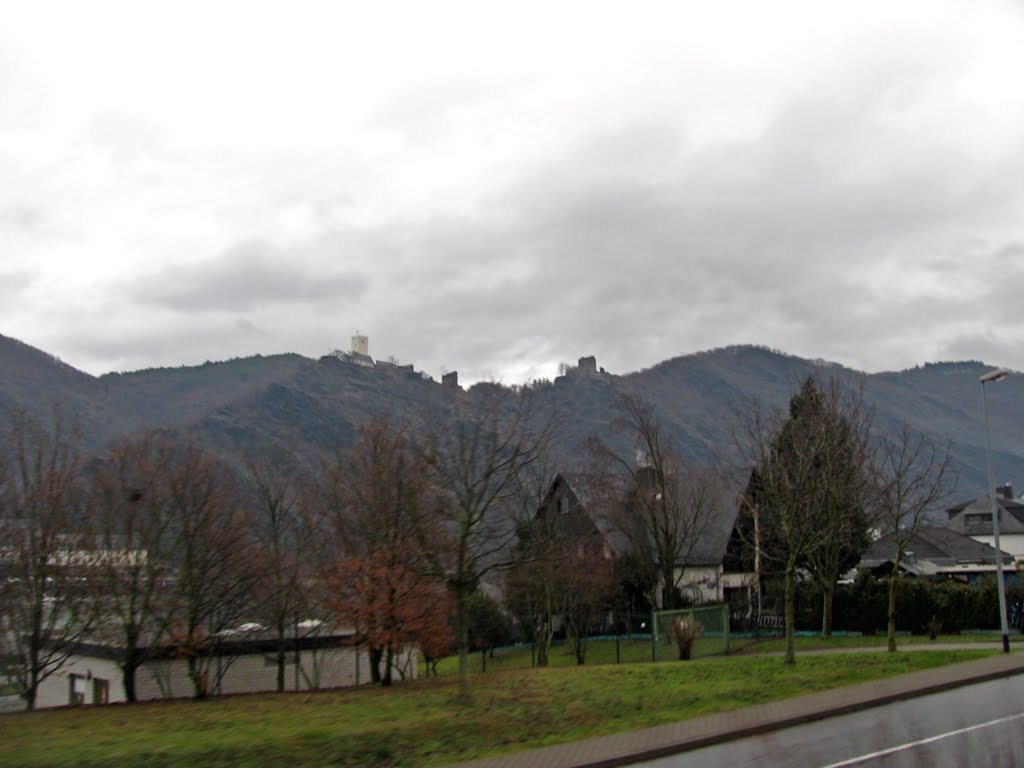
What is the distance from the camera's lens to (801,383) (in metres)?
40.7

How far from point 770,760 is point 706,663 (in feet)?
43.8

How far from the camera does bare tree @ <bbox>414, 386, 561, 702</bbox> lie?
1834 cm

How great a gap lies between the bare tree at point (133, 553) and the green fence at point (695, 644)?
17482 mm

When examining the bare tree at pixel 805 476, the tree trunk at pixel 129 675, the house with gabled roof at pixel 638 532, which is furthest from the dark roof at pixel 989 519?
the tree trunk at pixel 129 675

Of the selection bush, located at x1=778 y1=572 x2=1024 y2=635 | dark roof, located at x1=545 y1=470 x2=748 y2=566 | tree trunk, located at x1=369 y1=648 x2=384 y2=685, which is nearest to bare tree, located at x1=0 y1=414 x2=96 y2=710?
tree trunk, located at x1=369 y1=648 x2=384 y2=685

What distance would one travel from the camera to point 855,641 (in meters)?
35.9

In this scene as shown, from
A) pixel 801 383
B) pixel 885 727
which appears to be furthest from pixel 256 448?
pixel 885 727

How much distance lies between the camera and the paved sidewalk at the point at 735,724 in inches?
501

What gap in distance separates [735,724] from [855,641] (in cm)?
2358

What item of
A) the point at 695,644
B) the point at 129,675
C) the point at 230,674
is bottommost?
the point at 230,674

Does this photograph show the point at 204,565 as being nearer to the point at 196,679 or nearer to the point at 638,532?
the point at 196,679

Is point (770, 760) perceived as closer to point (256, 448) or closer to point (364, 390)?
point (256, 448)

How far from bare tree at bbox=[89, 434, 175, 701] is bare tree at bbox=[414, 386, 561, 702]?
7.31 m

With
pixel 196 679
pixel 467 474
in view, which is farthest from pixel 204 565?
pixel 467 474
